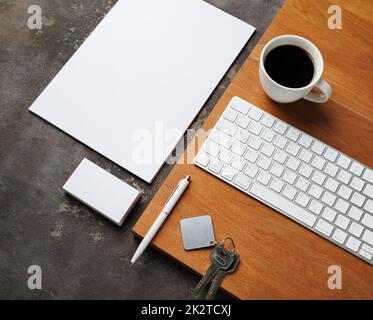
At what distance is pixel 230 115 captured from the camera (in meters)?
0.83

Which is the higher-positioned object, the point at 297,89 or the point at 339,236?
the point at 297,89

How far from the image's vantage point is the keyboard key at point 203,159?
2.64 feet

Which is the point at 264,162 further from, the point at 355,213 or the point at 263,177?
the point at 355,213

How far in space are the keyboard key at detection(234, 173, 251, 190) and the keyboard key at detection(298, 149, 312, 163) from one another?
0.10 m

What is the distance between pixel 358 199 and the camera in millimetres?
779

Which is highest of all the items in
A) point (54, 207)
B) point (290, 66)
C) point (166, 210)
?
point (290, 66)

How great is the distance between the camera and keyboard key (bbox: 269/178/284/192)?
79 centimetres

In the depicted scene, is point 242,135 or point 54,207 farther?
point 54,207

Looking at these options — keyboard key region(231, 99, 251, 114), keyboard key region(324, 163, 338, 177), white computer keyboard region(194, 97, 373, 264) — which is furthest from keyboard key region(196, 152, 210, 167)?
keyboard key region(324, 163, 338, 177)

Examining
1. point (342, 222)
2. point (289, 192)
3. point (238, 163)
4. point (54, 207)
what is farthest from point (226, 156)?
point (54, 207)

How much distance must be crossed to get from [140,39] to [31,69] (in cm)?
26

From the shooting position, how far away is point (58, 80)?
1010 mm

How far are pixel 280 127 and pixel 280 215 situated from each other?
16 centimetres

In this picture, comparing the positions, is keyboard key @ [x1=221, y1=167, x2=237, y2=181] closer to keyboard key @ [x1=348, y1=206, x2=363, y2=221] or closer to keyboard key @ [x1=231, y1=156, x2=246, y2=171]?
keyboard key @ [x1=231, y1=156, x2=246, y2=171]
